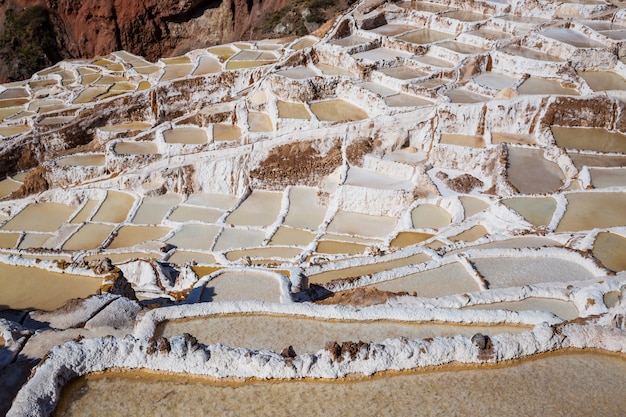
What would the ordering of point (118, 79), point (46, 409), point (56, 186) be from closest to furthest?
point (46, 409)
point (56, 186)
point (118, 79)

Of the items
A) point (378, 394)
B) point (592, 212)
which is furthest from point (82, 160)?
point (378, 394)

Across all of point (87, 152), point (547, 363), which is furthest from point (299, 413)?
point (87, 152)

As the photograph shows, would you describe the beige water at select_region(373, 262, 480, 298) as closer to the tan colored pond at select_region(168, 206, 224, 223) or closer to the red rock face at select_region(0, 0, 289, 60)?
the tan colored pond at select_region(168, 206, 224, 223)

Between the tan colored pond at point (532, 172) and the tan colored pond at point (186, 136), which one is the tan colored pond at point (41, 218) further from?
the tan colored pond at point (532, 172)

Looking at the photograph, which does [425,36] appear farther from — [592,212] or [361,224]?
[592,212]

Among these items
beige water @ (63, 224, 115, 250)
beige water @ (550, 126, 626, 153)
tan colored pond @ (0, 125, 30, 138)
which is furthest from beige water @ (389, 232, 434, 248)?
tan colored pond @ (0, 125, 30, 138)

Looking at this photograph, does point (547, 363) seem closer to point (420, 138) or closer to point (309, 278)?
point (309, 278)
